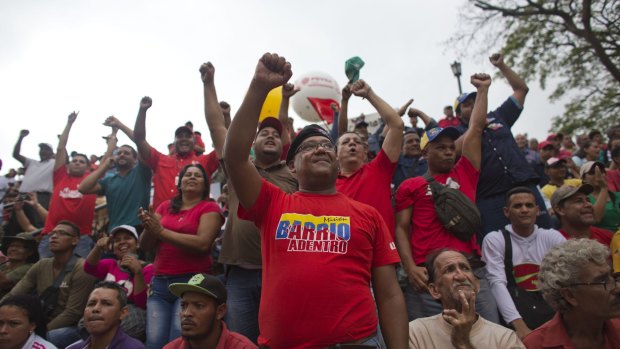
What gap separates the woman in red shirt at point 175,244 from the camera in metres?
3.90

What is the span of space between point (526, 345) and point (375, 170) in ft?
5.39

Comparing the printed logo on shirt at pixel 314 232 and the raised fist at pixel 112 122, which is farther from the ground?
the raised fist at pixel 112 122

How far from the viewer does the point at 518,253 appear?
154 inches

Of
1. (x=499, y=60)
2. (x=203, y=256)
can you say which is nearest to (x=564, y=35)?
(x=499, y=60)

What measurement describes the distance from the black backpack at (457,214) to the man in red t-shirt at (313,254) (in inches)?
49.1

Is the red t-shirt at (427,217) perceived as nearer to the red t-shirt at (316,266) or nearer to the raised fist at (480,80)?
the raised fist at (480,80)

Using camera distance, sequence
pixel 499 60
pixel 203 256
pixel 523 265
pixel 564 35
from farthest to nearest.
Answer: pixel 564 35 < pixel 499 60 < pixel 203 256 < pixel 523 265

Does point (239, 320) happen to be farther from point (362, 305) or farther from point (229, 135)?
point (229, 135)

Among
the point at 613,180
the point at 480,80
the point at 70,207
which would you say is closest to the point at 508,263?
the point at 480,80

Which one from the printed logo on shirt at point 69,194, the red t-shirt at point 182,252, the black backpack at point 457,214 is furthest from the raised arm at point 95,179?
the black backpack at point 457,214

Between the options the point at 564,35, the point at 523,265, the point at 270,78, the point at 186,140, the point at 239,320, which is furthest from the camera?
the point at 564,35

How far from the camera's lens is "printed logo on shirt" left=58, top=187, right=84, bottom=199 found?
6762mm

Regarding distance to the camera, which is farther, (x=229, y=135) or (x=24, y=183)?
(x=24, y=183)

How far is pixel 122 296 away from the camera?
14.0ft
